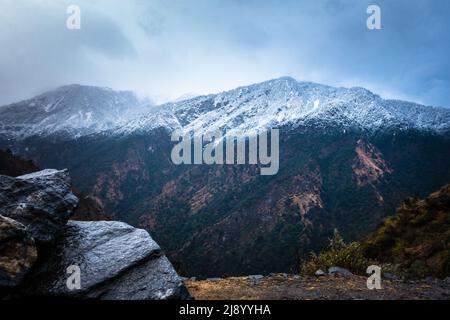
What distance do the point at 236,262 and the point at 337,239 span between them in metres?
120

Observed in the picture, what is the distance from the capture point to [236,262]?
434 ft

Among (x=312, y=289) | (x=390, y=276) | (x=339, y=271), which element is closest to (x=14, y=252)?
(x=312, y=289)

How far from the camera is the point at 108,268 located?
8922mm

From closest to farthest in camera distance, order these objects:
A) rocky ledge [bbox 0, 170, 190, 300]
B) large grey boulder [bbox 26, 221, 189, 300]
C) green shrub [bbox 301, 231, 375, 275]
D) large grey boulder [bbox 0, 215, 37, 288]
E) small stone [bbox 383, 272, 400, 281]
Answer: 1. large grey boulder [bbox 0, 215, 37, 288]
2. rocky ledge [bbox 0, 170, 190, 300]
3. large grey boulder [bbox 26, 221, 189, 300]
4. small stone [bbox 383, 272, 400, 281]
5. green shrub [bbox 301, 231, 375, 275]

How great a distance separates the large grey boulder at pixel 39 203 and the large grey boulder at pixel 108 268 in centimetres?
60

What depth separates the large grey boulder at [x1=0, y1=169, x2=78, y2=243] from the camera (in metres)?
8.86

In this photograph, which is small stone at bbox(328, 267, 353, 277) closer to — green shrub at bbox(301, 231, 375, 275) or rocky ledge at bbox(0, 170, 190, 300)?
green shrub at bbox(301, 231, 375, 275)

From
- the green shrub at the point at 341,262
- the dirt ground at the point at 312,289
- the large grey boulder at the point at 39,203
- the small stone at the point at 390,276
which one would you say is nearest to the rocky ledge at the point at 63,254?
the large grey boulder at the point at 39,203

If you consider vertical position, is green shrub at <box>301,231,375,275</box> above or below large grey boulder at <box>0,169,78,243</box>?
below

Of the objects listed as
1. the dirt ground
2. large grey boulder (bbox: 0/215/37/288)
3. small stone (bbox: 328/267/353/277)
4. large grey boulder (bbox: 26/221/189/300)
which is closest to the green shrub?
small stone (bbox: 328/267/353/277)

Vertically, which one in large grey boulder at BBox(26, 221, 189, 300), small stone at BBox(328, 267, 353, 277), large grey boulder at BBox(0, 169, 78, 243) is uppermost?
large grey boulder at BBox(0, 169, 78, 243)

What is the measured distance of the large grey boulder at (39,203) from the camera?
8.86 metres

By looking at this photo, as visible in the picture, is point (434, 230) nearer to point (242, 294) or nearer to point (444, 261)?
point (444, 261)
